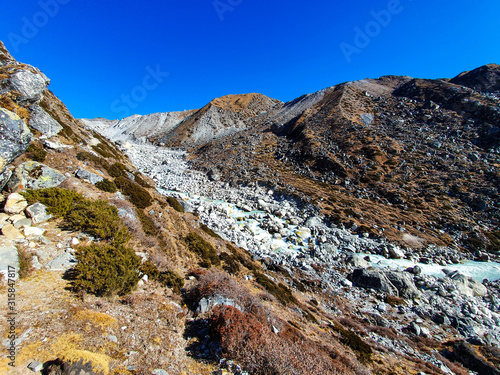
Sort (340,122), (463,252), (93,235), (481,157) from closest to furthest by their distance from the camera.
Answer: (93,235) → (463,252) → (481,157) → (340,122)

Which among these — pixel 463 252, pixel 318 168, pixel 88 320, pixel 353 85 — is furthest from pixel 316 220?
pixel 353 85

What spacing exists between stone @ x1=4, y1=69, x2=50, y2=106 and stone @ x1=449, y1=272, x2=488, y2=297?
112 feet

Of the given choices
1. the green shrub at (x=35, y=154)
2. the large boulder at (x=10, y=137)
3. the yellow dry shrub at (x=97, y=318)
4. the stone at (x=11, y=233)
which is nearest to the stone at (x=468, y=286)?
the yellow dry shrub at (x=97, y=318)

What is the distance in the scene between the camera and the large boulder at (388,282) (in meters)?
16.3

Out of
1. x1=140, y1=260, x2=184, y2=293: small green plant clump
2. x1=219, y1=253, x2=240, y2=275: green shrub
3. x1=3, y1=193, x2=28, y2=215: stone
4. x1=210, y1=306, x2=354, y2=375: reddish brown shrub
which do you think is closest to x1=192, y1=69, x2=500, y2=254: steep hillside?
x1=219, y1=253, x2=240, y2=275: green shrub

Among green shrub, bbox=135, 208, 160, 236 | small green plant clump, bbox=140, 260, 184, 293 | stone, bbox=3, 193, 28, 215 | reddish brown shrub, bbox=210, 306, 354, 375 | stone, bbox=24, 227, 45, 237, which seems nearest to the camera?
reddish brown shrub, bbox=210, 306, 354, 375

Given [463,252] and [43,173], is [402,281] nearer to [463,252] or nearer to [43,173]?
[463,252]

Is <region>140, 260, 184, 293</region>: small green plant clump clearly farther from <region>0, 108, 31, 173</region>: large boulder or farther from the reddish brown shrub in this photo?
<region>0, 108, 31, 173</region>: large boulder

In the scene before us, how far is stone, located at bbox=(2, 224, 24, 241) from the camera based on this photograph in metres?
6.92

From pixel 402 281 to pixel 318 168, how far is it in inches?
1161

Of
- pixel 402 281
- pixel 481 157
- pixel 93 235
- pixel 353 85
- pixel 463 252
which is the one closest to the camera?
pixel 93 235

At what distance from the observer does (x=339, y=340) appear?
34.5 feet

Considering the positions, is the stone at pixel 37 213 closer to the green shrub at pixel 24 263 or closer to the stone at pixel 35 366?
the green shrub at pixel 24 263

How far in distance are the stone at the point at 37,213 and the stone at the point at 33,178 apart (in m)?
1.46
